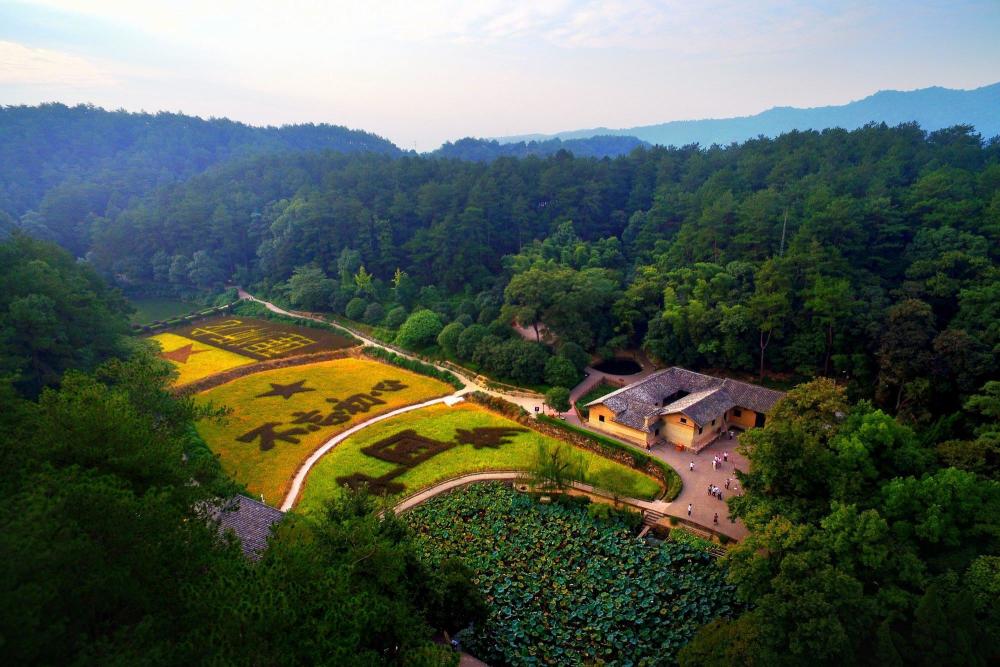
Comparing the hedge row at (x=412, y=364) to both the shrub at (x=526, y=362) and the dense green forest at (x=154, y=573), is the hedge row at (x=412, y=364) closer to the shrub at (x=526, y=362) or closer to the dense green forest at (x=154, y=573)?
the shrub at (x=526, y=362)

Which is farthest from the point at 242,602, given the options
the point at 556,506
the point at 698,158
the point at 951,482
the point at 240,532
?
the point at 698,158

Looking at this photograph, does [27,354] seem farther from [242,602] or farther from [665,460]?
[665,460]

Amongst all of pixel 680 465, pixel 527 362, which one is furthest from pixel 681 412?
pixel 527 362

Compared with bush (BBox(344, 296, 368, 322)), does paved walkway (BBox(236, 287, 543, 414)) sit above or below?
below

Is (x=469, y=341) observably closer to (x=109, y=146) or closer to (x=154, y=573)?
(x=154, y=573)

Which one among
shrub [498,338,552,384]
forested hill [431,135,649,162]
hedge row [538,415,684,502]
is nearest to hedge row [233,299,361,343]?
shrub [498,338,552,384]

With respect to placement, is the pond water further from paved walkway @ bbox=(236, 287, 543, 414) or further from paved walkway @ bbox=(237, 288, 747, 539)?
paved walkway @ bbox=(236, 287, 543, 414)

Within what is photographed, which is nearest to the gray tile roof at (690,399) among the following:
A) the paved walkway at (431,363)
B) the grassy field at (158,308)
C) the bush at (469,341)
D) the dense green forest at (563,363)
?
the dense green forest at (563,363)
